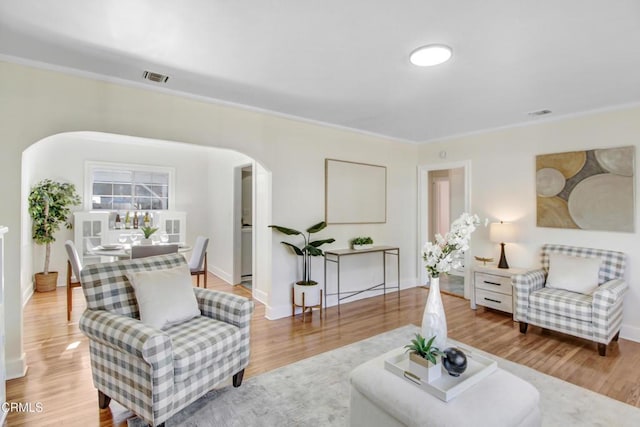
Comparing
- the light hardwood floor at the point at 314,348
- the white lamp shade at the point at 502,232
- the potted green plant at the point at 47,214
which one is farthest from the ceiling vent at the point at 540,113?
A: the potted green plant at the point at 47,214

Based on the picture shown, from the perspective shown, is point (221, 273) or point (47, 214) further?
point (221, 273)

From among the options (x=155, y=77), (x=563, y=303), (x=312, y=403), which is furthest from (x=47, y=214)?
(x=563, y=303)

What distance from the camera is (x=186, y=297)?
7.93 ft

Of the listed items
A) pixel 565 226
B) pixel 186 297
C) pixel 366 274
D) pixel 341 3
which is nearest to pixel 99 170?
pixel 186 297

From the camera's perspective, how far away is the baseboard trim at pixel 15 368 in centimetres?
249

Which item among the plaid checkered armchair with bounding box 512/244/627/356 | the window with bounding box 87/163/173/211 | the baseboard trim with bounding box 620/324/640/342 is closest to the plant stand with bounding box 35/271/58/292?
the window with bounding box 87/163/173/211

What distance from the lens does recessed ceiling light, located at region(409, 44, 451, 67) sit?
7.34ft

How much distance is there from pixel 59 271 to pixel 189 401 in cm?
Answer: 482

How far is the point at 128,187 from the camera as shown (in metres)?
6.05

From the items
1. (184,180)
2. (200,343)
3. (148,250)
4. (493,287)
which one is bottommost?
(493,287)

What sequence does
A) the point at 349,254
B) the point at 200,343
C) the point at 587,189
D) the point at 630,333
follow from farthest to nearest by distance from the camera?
the point at 349,254, the point at 587,189, the point at 630,333, the point at 200,343

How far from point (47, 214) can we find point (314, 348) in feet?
14.8

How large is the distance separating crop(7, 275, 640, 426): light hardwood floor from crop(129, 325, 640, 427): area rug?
0.57ft

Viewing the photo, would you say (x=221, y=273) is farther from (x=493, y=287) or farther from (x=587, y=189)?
(x=587, y=189)
